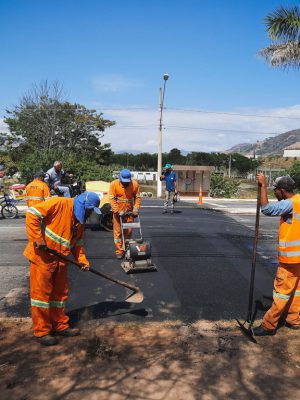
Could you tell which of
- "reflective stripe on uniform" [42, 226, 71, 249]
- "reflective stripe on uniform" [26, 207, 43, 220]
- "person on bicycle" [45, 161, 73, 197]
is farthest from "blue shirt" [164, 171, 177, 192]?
"reflective stripe on uniform" [26, 207, 43, 220]

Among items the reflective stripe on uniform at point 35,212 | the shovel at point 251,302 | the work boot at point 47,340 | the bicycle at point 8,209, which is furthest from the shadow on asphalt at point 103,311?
the bicycle at point 8,209

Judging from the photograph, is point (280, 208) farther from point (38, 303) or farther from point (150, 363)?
point (38, 303)

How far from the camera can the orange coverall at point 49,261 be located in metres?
4.16

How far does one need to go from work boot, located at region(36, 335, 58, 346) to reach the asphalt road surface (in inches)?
26.3

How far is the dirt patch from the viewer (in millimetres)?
3400

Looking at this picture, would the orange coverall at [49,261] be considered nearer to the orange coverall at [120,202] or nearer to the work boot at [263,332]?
the work boot at [263,332]

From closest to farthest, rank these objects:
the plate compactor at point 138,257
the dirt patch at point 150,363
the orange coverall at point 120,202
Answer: the dirt patch at point 150,363 < the plate compactor at point 138,257 < the orange coverall at point 120,202

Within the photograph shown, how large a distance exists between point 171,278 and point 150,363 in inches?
97.9

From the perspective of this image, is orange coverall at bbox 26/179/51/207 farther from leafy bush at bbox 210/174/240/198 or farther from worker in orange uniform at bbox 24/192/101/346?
leafy bush at bbox 210/174/240/198

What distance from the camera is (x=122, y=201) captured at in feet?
24.4

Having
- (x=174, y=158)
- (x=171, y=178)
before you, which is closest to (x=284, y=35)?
(x=171, y=178)

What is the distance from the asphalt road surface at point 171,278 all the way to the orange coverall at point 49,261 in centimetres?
60

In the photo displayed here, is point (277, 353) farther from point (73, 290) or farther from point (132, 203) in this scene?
point (132, 203)

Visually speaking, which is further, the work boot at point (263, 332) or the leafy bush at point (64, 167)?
the leafy bush at point (64, 167)
